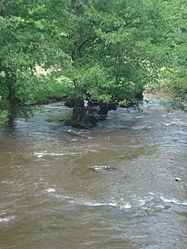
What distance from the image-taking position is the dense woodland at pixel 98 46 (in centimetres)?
2192

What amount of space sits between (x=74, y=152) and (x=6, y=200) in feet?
22.5

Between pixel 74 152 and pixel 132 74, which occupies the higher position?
pixel 132 74

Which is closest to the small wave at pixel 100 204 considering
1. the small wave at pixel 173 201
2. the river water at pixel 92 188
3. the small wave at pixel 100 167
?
the river water at pixel 92 188

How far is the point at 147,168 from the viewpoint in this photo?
17.4 meters

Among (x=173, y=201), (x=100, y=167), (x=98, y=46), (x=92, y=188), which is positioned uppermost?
(x=98, y=46)

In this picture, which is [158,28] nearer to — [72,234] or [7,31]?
[7,31]

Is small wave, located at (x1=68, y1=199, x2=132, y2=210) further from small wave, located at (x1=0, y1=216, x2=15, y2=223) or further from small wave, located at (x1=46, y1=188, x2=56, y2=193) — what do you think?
small wave, located at (x1=0, y1=216, x2=15, y2=223)

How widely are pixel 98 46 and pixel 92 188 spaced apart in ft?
41.7

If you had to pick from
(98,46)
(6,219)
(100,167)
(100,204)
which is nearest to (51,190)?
(100,204)

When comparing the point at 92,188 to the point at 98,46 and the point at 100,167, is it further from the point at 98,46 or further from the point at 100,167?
the point at 98,46

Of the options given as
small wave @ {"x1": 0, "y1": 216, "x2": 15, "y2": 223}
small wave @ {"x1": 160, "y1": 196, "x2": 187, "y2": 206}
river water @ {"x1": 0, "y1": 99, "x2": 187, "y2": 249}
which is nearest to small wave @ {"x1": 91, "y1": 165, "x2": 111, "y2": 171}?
river water @ {"x1": 0, "y1": 99, "x2": 187, "y2": 249}

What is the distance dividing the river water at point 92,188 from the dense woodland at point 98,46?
2.61 metres

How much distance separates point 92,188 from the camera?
48.3 ft

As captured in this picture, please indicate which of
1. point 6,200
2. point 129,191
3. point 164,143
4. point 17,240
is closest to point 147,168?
point 129,191
